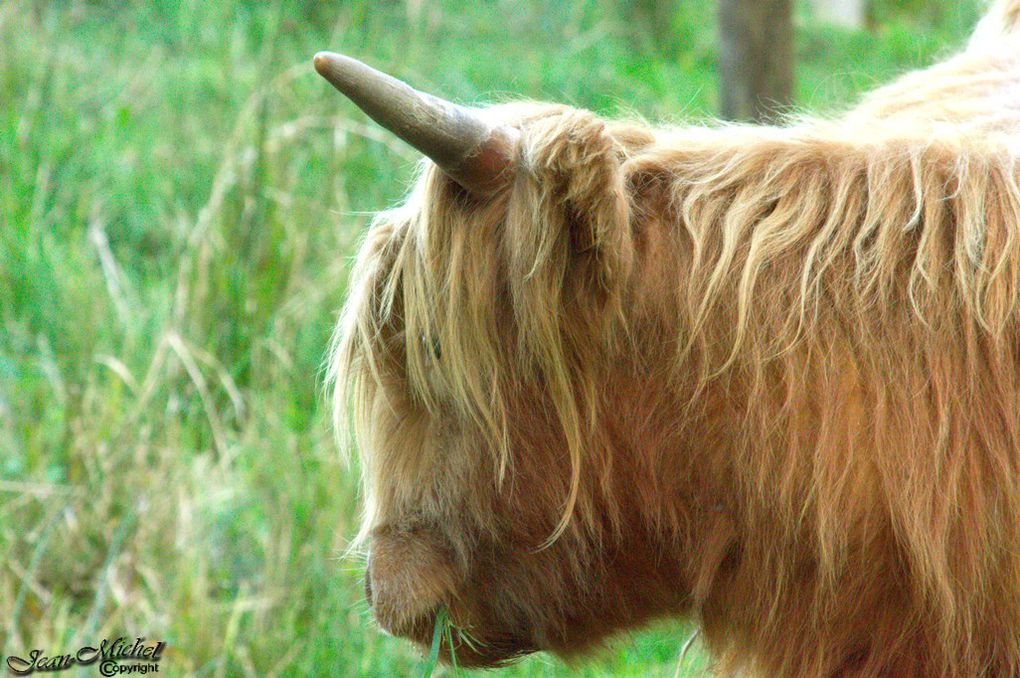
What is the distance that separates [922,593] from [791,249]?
23.1 inches

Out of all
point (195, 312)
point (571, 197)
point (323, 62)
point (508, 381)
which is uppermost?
point (323, 62)

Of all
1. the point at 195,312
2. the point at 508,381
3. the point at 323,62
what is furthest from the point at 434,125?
the point at 195,312

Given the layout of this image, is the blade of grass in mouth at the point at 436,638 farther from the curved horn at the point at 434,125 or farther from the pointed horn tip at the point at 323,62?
the pointed horn tip at the point at 323,62

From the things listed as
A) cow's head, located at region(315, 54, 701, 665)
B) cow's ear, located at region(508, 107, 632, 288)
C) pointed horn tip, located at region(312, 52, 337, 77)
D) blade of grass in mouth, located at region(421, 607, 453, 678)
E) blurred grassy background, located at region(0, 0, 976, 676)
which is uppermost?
pointed horn tip, located at region(312, 52, 337, 77)

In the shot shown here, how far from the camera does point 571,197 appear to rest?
1.90 m

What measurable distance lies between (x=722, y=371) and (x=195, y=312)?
3084 mm

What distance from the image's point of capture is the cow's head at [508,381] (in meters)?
1.92

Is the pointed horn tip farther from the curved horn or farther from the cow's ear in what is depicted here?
the cow's ear

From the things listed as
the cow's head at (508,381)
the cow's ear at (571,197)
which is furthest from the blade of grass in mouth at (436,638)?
the cow's ear at (571,197)

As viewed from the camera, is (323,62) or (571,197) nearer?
(323,62)

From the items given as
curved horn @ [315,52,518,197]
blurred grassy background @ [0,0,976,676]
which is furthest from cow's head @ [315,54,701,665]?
blurred grassy background @ [0,0,976,676]

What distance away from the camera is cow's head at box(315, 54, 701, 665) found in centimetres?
192

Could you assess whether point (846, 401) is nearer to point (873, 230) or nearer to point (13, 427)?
point (873, 230)

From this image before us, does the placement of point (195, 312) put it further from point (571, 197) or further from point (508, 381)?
point (571, 197)
